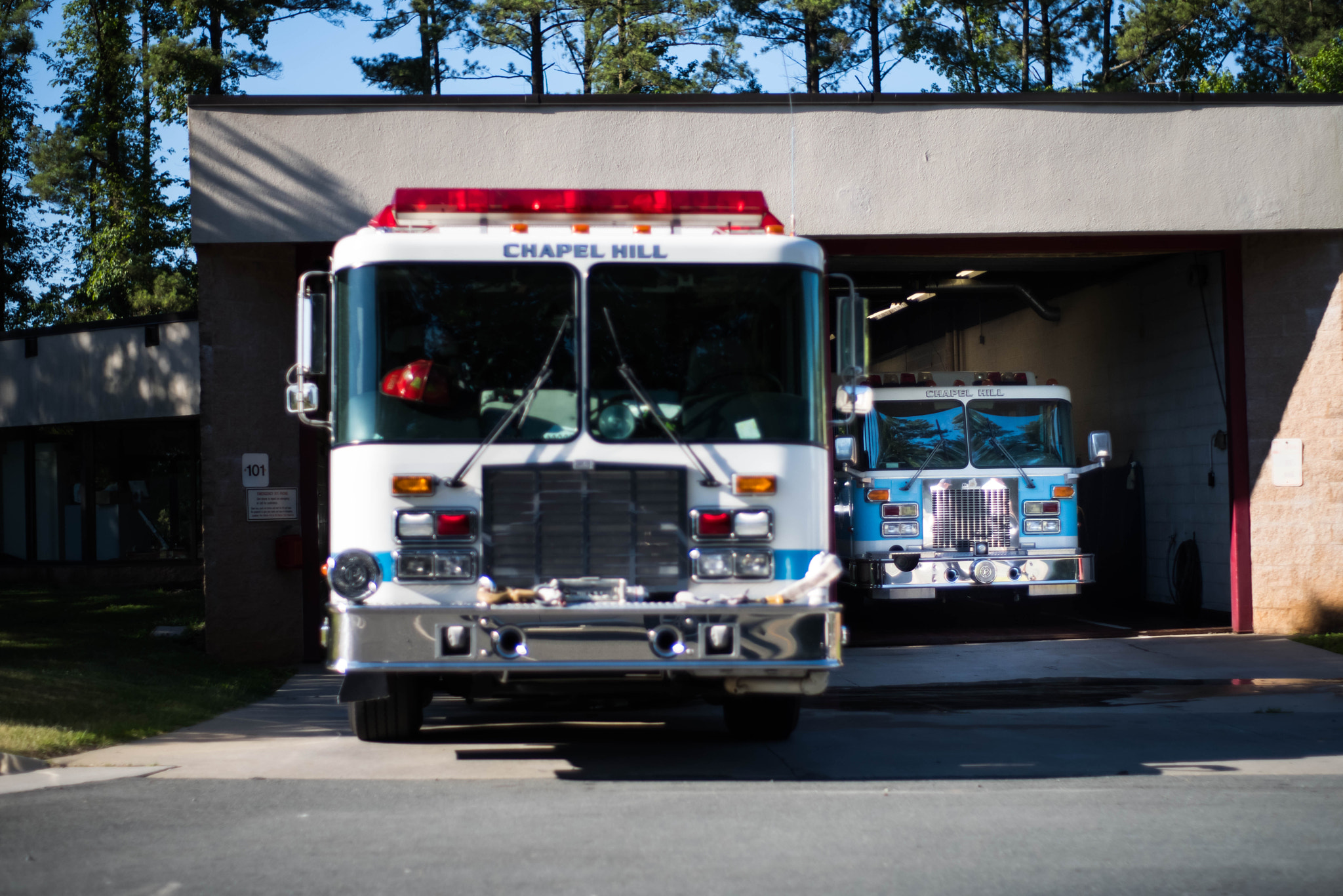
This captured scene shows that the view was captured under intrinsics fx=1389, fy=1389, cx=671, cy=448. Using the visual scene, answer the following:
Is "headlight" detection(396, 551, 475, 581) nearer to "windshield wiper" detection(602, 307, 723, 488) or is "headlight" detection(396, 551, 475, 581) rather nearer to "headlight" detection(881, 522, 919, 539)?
"windshield wiper" detection(602, 307, 723, 488)

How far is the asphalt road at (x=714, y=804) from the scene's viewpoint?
5.34 meters

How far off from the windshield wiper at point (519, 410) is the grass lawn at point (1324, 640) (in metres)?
9.55

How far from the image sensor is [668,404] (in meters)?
7.34

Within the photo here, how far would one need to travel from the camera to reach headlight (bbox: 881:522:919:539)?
15.6 m

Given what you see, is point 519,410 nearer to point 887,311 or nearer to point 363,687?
point 363,687

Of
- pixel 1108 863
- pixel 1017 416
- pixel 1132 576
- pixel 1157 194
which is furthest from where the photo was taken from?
pixel 1132 576

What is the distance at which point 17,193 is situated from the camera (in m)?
45.2

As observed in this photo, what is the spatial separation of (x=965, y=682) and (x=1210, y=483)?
5968 millimetres

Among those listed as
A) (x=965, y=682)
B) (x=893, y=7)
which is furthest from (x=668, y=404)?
(x=893, y=7)

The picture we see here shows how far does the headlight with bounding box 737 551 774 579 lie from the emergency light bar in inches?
73.9

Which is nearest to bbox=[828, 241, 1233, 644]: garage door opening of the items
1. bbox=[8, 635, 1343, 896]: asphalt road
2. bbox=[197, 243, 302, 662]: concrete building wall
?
bbox=[197, 243, 302, 662]: concrete building wall

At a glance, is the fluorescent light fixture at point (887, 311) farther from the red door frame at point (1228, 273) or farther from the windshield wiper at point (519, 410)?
the windshield wiper at point (519, 410)

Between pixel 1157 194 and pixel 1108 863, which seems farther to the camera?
pixel 1157 194

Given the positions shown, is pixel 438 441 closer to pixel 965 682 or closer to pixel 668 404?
pixel 668 404
